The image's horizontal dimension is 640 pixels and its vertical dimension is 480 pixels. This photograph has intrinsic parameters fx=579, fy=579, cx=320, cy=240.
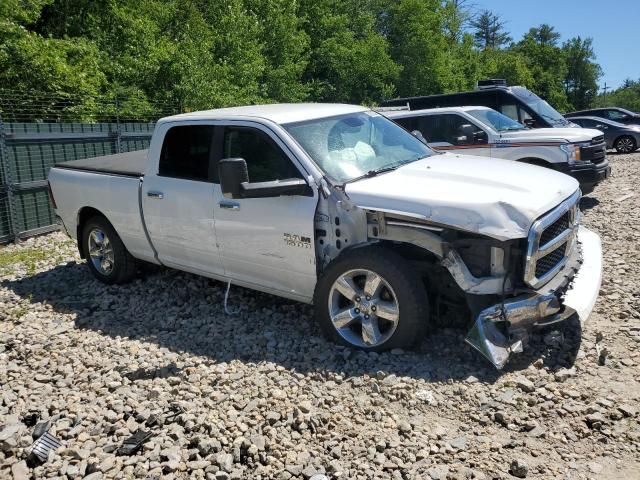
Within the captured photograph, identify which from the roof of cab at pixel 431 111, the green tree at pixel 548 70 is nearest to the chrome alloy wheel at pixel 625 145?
the roof of cab at pixel 431 111

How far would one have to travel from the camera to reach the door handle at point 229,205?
15.9 feet

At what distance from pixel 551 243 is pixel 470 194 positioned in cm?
72

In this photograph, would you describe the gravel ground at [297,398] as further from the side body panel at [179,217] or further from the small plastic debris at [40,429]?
the side body panel at [179,217]

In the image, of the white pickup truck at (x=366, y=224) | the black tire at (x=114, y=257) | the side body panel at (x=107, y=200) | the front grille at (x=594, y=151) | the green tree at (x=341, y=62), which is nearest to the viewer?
the white pickup truck at (x=366, y=224)

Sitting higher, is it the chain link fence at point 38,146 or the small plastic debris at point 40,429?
the chain link fence at point 38,146

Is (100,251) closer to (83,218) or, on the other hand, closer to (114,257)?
(114,257)

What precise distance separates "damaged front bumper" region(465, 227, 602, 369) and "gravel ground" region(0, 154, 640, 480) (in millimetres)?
231

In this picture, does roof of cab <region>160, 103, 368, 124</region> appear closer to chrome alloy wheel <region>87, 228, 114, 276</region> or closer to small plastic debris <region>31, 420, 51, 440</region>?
chrome alloy wheel <region>87, 228, 114, 276</region>

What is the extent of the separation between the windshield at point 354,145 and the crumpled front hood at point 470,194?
0.19 metres

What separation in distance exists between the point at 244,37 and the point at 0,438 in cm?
1794

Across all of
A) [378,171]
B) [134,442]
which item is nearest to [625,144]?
[378,171]

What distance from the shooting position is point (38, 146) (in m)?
9.28

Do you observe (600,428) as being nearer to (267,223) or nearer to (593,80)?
(267,223)

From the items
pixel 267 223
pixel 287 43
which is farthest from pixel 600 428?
pixel 287 43
